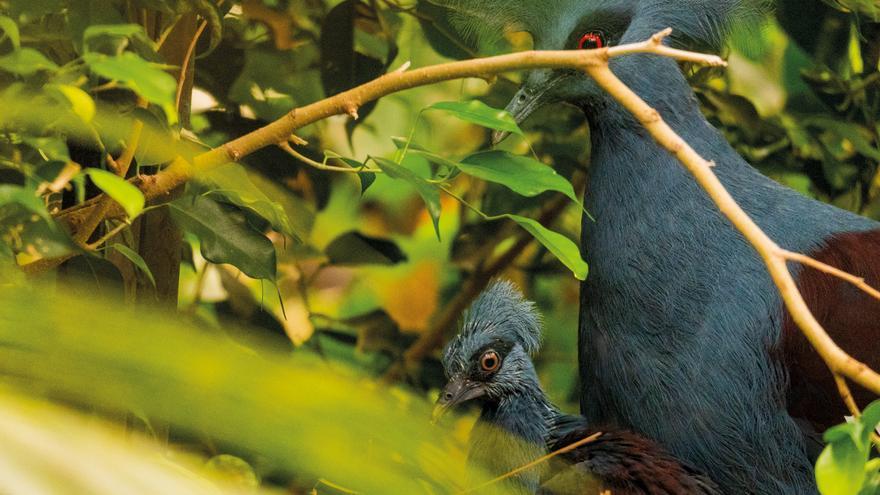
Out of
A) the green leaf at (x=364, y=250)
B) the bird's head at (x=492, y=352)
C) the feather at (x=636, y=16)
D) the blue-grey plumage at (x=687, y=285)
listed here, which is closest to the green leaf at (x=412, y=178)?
the blue-grey plumage at (x=687, y=285)

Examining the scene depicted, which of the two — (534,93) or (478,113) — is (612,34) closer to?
(534,93)

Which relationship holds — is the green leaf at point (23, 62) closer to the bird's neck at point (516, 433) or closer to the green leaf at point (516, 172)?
the green leaf at point (516, 172)

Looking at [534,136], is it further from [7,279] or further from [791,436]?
[7,279]

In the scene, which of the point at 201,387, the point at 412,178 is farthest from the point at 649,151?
the point at 201,387

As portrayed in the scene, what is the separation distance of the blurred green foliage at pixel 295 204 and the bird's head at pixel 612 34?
0.13 meters

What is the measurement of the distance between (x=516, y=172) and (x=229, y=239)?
1.37 ft

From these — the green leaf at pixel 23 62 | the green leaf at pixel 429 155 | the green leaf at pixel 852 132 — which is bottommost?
the green leaf at pixel 23 62

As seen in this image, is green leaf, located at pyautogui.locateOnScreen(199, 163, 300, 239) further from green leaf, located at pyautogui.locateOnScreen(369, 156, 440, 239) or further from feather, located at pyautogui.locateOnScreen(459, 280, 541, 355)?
feather, located at pyautogui.locateOnScreen(459, 280, 541, 355)

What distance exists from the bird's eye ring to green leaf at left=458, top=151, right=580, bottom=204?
106 centimetres

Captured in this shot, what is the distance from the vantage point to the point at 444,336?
121 inches

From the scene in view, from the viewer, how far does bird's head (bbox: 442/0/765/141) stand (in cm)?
208

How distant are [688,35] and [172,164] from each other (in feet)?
3.99

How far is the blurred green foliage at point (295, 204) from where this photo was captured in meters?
0.44

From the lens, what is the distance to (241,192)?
4.15ft
